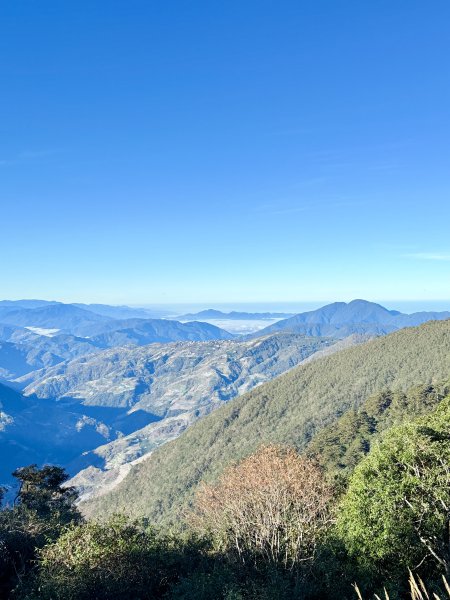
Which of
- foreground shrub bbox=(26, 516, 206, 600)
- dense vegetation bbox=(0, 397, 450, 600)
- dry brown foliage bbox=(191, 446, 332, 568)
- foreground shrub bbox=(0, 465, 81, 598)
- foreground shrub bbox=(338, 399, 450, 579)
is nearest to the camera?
foreground shrub bbox=(26, 516, 206, 600)

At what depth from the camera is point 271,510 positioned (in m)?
31.2

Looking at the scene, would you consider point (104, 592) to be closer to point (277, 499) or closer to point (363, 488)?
point (277, 499)

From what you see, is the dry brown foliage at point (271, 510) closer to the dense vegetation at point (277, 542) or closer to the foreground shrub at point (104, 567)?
the dense vegetation at point (277, 542)

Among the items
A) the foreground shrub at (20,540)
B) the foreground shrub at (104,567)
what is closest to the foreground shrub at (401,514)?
the foreground shrub at (104,567)

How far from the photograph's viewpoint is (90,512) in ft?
643

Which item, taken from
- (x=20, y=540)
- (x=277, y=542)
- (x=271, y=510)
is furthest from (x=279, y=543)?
(x=20, y=540)

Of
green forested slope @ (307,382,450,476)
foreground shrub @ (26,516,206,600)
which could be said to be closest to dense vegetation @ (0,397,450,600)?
foreground shrub @ (26,516,206,600)

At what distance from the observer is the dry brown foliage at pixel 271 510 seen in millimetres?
30266

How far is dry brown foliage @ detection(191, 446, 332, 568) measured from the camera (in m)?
30.3

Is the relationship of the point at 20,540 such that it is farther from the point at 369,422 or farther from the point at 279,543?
the point at 369,422

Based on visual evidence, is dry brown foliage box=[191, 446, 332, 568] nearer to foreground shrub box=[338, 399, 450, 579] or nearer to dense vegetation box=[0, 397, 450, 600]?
dense vegetation box=[0, 397, 450, 600]

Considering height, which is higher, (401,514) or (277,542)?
(401,514)

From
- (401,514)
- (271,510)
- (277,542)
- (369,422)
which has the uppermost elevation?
(401,514)

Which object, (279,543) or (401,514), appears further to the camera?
(279,543)
